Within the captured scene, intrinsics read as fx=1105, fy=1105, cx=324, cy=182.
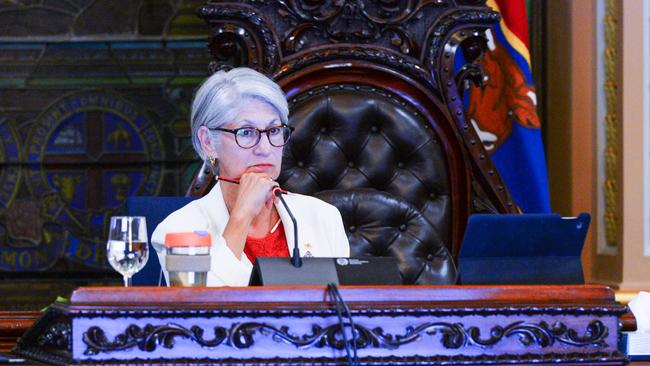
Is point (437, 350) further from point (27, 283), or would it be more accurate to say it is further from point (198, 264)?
point (27, 283)

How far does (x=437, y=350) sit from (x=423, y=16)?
71.1 inches

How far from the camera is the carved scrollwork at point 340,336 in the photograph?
4.99 ft

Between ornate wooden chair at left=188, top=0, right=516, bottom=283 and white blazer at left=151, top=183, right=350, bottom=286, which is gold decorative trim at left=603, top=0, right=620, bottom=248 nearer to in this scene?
ornate wooden chair at left=188, top=0, right=516, bottom=283

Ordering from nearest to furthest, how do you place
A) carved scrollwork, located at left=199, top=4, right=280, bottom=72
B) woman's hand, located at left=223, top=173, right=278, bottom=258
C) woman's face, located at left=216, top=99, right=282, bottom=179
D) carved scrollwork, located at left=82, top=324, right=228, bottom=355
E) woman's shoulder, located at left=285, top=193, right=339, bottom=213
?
carved scrollwork, located at left=82, top=324, right=228, bottom=355 → woman's hand, located at left=223, top=173, right=278, bottom=258 → woman's face, located at left=216, top=99, right=282, bottom=179 → woman's shoulder, located at left=285, top=193, right=339, bottom=213 → carved scrollwork, located at left=199, top=4, right=280, bottom=72

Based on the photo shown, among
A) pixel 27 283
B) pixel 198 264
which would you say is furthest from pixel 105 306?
pixel 27 283

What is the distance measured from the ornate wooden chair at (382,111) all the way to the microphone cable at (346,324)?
1.51 m

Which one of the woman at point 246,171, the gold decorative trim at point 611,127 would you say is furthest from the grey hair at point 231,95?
the gold decorative trim at point 611,127

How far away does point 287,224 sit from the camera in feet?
8.46

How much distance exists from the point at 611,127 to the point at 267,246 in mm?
1441

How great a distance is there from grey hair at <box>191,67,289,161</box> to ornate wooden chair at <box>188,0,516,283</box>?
1.64 ft

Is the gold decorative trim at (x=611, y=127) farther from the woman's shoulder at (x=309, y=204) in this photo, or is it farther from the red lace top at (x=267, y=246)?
the red lace top at (x=267, y=246)

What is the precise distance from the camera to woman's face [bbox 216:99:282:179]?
254cm

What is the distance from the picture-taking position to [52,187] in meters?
4.17

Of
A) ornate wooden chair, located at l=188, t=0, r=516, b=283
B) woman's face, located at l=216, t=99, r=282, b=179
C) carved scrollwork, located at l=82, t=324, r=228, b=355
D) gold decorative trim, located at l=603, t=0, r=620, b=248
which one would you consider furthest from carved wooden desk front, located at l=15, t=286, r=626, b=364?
gold decorative trim, located at l=603, t=0, r=620, b=248
